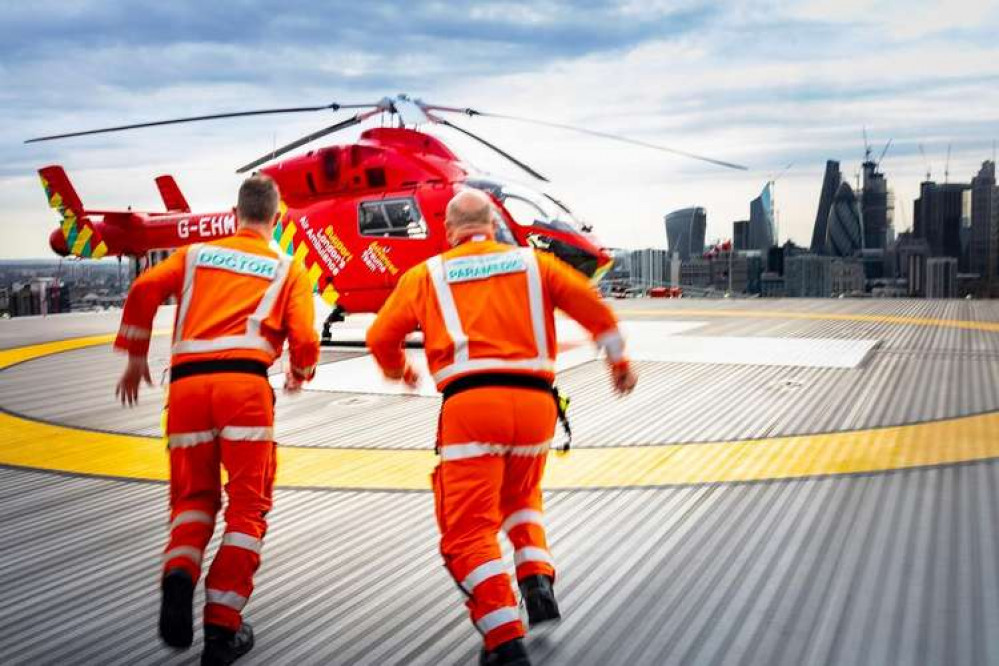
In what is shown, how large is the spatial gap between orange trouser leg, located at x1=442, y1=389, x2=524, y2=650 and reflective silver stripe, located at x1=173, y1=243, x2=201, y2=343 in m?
1.07

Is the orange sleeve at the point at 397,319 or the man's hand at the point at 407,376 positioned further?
the man's hand at the point at 407,376

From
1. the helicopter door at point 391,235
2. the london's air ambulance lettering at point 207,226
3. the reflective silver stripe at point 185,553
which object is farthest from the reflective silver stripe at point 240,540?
the london's air ambulance lettering at point 207,226

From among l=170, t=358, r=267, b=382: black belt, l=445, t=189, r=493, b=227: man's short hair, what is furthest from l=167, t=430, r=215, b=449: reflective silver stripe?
l=445, t=189, r=493, b=227: man's short hair

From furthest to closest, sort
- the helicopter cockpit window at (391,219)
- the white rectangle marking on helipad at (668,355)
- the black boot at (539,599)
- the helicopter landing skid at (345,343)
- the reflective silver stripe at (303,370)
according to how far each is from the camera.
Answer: the helicopter landing skid at (345,343)
the helicopter cockpit window at (391,219)
the white rectangle marking on helipad at (668,355)
the reflective silver stripe at (303,370)
the black boot at (539,599)

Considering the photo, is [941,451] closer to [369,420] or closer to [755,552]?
[755,552]

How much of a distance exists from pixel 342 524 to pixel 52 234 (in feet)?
51.6

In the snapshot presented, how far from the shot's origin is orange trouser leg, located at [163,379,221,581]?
313 cm

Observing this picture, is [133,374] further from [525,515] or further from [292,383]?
[525,515]

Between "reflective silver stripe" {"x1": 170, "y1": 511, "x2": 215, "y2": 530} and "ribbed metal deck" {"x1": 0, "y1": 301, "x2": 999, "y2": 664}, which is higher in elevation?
"reflective silver stripe" {"x1": 170, "y1": 511, "x2": 215, "y2": 530}

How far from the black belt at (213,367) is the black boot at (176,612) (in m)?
0.71

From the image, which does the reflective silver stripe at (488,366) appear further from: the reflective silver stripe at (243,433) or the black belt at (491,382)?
the reflective silver stripe at (243,433)

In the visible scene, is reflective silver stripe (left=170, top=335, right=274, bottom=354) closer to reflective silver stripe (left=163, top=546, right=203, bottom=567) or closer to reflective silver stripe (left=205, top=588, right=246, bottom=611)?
reflective silver stripe (left=163, top=546, right=203, bottom=567)

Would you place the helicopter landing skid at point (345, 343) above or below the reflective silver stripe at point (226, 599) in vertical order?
above

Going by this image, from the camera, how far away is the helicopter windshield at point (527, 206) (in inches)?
432
